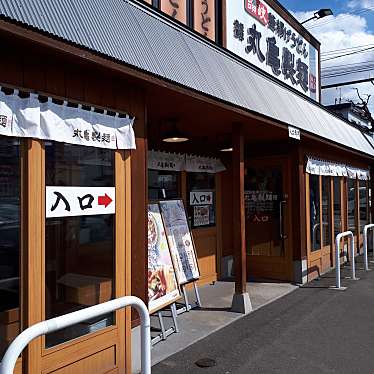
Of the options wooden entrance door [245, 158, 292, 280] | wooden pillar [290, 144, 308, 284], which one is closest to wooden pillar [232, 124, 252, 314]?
wooden pillar [290, 144, 308, 284]

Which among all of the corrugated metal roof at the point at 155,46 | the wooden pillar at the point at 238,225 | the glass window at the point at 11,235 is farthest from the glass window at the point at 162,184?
the glass window at the point at 11,235

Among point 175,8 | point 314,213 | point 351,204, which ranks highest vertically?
point 175,8

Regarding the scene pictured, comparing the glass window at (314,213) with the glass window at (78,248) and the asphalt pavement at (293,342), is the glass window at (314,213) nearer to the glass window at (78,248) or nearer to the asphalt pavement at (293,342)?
the asphalt pavement at (293,342)

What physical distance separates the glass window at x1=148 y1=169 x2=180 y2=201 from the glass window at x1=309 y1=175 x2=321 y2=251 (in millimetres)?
3198

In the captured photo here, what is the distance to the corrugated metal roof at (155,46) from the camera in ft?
10.4

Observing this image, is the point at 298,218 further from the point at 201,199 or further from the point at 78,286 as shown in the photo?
the point at 78,286

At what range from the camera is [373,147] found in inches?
528

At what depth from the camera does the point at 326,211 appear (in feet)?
33.0

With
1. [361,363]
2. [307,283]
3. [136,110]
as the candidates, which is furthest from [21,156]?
[307,283]

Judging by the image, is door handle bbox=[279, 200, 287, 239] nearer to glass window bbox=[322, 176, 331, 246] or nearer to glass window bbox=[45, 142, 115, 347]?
glass window bbox=[322, 176, 331, 246]

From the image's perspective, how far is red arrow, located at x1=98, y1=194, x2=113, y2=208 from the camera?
3881mm

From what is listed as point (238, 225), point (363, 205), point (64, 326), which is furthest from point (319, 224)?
point (64, 326)

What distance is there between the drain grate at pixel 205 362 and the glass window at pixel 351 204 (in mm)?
8423

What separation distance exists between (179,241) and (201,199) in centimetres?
230
